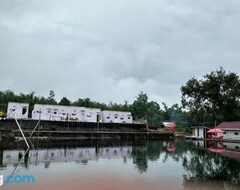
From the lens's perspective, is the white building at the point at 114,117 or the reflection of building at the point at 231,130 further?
the white building at the point at 114,117

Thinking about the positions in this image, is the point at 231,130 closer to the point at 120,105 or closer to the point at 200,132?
the point at 200,132

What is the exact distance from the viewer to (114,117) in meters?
49.6

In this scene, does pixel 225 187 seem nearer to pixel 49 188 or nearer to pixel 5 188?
pixel 49 188

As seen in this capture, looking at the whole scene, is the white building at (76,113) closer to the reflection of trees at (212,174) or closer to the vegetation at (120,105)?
the vegetation at (120,105)

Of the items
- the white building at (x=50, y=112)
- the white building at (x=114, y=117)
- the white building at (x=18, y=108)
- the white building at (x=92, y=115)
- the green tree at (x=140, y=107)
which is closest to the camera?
the white building at (x=18, y=108)

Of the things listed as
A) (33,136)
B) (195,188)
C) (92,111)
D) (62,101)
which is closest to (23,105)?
(33,136)

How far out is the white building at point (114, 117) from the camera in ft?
159

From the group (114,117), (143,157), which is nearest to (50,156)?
(143,157)

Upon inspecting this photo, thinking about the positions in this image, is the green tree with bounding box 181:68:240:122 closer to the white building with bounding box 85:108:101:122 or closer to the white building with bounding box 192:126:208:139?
the white building with bounding box 192:126:208:139

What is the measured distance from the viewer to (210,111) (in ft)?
146

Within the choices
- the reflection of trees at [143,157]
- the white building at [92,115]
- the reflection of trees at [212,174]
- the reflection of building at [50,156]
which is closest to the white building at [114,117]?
the white building at [92,115]

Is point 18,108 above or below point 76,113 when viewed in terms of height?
above

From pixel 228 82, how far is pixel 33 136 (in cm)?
3276

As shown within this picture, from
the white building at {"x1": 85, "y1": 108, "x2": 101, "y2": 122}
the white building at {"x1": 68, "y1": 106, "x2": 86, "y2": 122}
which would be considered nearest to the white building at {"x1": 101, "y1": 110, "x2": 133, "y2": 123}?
the white building at {"x1": 85, "y1": 108, "x2": 101, "y2": 122}
